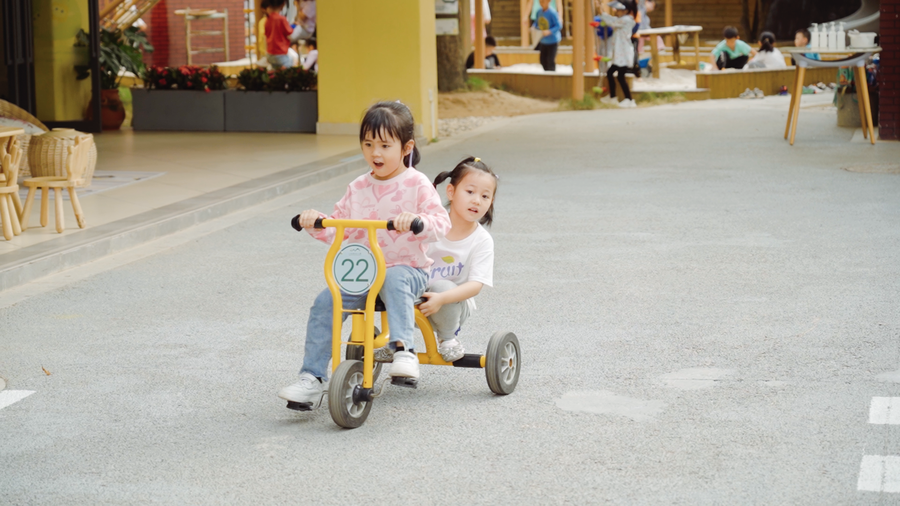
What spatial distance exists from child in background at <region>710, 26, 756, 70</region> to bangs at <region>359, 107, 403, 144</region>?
2067cm

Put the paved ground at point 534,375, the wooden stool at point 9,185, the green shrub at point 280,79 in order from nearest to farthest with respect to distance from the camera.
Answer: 1. the paved ground at point 534,375
2. the wooden stool at point 9,185
3. the green shrub at point 280,79

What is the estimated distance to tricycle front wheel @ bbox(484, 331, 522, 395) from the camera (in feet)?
14.7

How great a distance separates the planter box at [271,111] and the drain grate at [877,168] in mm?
7526

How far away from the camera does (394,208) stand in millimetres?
4410

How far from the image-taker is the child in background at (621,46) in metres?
20.1

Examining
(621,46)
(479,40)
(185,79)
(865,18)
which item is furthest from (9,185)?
(865,18)

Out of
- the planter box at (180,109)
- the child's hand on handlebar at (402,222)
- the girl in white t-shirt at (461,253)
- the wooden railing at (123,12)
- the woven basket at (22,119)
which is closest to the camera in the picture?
the child's hand on handlebar at (402,222)

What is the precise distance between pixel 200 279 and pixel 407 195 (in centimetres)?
300

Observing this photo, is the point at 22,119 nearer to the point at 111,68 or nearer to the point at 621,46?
the point at 111,68

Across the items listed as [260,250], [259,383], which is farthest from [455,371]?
[260,250]

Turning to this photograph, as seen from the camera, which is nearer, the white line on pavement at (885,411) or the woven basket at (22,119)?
the white line on pavement at (885,411)

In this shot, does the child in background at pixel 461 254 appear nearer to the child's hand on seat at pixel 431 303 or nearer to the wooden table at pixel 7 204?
the child's hand on seat at pixel 431 303

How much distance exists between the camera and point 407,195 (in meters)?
4.41

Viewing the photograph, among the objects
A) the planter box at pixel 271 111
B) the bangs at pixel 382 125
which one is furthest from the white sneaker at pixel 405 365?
the planter box at pixel 271 111
